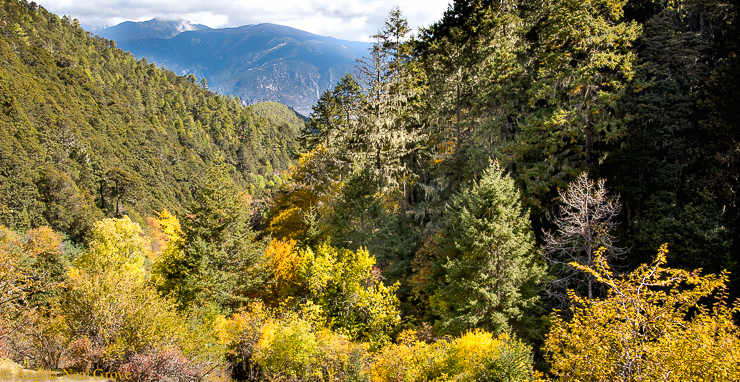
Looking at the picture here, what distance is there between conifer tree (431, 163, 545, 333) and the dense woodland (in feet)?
0.32

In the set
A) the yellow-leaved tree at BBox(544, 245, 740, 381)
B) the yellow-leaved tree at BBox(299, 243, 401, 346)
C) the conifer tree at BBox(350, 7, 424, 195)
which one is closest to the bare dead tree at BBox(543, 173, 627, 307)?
the yellow-leaved tree at BBox(544, 245, 740, 381)

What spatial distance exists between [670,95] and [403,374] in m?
16.3

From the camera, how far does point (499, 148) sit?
1867cm

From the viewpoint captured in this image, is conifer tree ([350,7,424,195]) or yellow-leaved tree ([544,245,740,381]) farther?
conifer tree ([350,7,424,195])

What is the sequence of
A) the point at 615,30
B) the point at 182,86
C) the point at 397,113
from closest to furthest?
the point at 615,30 → the point at 397,113 → the point at 182,86

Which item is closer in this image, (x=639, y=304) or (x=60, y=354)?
(x=639, y=304)

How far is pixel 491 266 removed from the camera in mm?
14844

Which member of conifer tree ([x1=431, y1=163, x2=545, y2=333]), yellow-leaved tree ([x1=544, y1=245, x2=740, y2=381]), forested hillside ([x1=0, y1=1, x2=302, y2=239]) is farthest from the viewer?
forested hillside ([x1=0, y1=1, x2=302, y2=239])

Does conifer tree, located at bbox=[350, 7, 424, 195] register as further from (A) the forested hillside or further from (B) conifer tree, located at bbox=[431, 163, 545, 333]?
(A) the forested hillside

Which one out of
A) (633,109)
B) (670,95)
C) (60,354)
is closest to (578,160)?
(633,109)

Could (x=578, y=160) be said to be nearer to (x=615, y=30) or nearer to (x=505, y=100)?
(x=505, y=100)

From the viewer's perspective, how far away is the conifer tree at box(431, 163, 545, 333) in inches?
576

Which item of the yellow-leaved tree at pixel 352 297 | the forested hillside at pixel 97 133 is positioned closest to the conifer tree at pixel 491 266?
the yellow-leaved tree at pixel 352 297

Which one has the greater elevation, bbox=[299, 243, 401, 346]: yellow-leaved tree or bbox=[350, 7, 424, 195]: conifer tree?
bbox=[350, 7, 424, 195]: conifer tree
